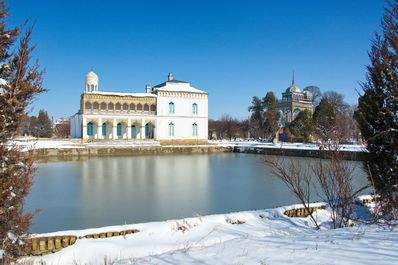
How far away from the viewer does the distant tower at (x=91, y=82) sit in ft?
130

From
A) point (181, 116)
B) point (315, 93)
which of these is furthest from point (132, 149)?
point (315, 93)

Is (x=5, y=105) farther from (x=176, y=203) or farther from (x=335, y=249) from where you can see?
(x=176, y=203)

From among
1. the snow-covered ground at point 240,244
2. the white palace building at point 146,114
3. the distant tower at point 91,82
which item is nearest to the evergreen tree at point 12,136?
the snow-covered ground at point 240,244

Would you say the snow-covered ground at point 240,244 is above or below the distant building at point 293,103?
below

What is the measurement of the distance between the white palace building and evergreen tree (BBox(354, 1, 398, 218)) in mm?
33880

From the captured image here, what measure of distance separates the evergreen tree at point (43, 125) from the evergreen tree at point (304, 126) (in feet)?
129

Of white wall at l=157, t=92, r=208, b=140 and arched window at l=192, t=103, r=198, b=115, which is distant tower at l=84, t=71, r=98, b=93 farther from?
arched window at l=192, t=103, r=198, b=115

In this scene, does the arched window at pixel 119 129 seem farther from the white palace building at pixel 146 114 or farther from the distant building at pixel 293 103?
the distant building at pixel 293 103

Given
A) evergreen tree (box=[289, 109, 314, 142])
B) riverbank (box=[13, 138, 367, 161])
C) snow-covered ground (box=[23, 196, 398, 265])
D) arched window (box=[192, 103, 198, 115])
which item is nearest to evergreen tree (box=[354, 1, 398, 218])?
snow-covered ground (box=[23, 196, 398, 265])

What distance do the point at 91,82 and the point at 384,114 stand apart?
37.3 m

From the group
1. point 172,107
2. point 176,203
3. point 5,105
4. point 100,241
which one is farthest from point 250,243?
point 172,107

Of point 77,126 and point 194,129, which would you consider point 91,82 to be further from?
point 194,129

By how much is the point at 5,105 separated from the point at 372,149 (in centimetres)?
705

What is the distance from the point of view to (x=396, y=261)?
3082 mm
